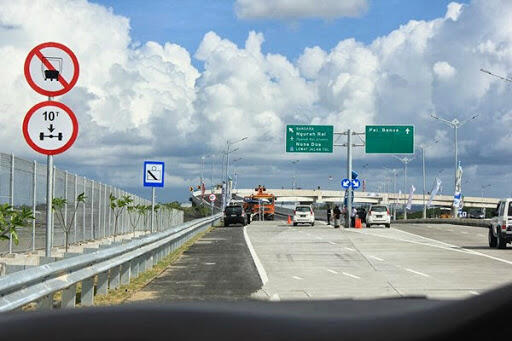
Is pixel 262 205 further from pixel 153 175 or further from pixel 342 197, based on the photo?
pixel 342 197

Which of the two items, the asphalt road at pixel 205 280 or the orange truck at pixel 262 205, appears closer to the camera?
the asphalt road at pixel 205 280

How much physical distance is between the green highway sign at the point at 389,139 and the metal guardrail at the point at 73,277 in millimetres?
44690

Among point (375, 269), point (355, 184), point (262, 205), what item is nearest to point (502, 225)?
point (375, 269)

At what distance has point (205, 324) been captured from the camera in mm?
1109

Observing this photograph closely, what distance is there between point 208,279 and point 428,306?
17567mm

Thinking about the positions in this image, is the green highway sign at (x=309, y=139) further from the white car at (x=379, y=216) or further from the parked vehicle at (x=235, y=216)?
the white car at (x=379, y=216)

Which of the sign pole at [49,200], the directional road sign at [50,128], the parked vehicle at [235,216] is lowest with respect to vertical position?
the parked vehicle at [235,216]

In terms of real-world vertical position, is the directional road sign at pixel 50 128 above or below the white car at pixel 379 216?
above

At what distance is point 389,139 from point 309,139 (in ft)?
21.5

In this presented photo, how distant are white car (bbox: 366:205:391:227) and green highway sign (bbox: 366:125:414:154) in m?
5.29

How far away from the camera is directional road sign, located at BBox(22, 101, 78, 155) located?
10023mm

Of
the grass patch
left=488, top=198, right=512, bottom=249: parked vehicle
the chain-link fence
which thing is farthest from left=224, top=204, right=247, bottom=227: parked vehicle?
the grass patch

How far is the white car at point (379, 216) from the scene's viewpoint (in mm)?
58531

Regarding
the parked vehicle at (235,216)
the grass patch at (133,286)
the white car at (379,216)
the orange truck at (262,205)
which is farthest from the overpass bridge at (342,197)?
the grass patch at (133,286)
